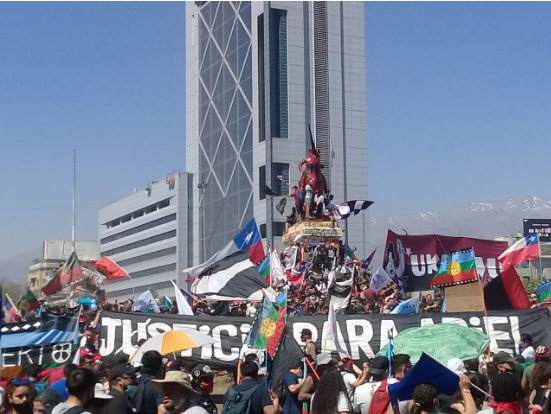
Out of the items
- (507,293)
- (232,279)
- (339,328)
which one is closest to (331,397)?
(339,328)

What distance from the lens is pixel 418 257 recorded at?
2689cm

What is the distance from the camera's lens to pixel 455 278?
1678 centimetres

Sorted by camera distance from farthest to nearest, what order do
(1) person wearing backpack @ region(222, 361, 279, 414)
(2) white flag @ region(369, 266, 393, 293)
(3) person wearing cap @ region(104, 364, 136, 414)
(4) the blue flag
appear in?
(2) white flag @ region(369, 266, 393, 293)
(1) person wearing backpack @ region(222, 361, 279, 414)
(3) person wearing cap @ region(104, 364, 136, 414)
(4) the blue flag

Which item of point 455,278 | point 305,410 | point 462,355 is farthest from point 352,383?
point 455,278

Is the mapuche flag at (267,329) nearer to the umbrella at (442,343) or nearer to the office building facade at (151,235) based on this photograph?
the umbrella at (442,343)

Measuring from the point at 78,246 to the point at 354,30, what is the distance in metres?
69.1

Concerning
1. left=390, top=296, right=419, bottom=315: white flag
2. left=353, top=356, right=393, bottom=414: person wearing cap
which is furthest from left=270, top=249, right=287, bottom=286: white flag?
left=353, top=356, right=393, bottom=414: person wearing cap

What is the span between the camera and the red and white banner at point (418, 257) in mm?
26375

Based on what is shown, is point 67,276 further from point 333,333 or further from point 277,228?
point 277,228

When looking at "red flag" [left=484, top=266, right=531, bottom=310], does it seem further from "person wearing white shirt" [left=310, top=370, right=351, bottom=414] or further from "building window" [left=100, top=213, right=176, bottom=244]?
"building window" [left=100, top=213, right=176, bottom=244]

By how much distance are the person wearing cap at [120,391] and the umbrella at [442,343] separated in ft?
11.0

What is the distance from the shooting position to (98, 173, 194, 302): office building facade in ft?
340

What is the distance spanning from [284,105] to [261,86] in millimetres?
3182

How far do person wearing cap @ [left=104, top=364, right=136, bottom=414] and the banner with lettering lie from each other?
6.16m
